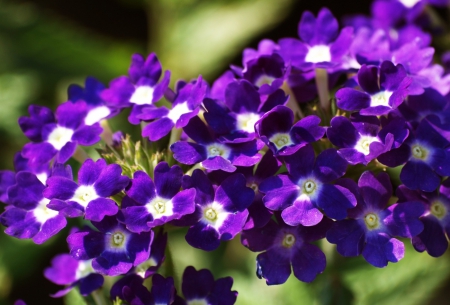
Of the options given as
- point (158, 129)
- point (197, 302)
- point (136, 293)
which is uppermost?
point (158, 129)

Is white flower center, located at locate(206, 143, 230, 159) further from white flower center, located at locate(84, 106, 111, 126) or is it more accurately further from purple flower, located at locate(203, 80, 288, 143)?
white flower center, located at locate(84, 106, 111, 126)

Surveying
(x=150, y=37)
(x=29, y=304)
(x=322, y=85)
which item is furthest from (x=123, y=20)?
(x=322, y=85)

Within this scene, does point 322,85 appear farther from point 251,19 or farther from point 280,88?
point 251,19

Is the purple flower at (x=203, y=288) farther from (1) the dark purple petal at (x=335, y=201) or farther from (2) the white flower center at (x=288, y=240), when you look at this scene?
(1) the dark purple petal at (x=335, y=201)

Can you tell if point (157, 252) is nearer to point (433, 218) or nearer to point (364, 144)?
point (364, 144)

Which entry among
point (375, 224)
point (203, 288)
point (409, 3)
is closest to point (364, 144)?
point (375, 224)
